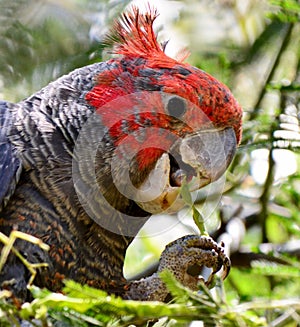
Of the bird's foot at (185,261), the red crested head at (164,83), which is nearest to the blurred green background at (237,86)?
the red crested head at (164,83)

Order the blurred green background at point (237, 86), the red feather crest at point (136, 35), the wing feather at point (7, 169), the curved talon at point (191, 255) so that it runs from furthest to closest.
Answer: the blurred green background at point (237, 86), the red feather crest at point (136, 35), the curved talon at point (191, 255), the wing feather at point (7, 169)

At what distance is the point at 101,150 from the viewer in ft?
10.4

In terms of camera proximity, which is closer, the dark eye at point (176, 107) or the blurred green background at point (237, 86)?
the dark eye at point (176, 107)

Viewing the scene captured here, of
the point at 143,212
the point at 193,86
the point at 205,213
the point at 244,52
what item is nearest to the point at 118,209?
the point at 143,212

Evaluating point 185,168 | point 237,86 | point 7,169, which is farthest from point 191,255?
point 237,86

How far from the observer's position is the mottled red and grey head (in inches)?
125

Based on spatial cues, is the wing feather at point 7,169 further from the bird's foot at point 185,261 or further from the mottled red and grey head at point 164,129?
the bird's foot at point 185,261

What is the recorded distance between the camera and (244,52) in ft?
15.4

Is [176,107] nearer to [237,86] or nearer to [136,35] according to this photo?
[136,35]

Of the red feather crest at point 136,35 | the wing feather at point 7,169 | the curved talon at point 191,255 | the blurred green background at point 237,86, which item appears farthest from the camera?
the blurred green background at point 237,86

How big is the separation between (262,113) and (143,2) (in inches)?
39.2

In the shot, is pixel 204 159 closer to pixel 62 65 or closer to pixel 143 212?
pixel 143 212

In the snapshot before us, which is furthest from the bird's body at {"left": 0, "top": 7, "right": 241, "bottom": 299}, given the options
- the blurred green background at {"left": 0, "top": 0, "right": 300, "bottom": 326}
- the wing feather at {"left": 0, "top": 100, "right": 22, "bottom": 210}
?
the blurred green background at {"left": 0, "top": 0, "right": 300, "bottom": 326}

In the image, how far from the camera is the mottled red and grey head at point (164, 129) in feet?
10.4
